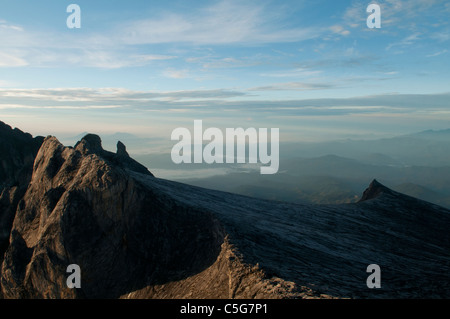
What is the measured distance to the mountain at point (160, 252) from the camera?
18203 mm

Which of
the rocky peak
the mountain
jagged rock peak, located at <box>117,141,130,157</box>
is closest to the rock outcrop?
jagged rock peak, located at <box>117,141,130,157</box>

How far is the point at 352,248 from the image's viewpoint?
2794 cm

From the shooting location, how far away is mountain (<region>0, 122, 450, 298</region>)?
18203 millimetres

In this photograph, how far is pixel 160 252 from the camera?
2220 cm

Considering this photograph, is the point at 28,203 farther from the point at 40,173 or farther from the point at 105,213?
the point at 105,213

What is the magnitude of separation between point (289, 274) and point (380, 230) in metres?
23.8

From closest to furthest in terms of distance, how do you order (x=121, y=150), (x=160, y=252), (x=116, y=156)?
(x=160, y=252), (x=116, y=156), (x=121, y=150)

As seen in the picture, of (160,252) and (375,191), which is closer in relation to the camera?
(160,252)

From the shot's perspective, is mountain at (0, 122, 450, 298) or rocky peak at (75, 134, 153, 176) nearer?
mountain at (0, 122, 450, 298)

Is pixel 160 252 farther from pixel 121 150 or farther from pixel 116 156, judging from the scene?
pixel 121 150

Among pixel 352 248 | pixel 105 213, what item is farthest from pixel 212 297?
pixel 352 248

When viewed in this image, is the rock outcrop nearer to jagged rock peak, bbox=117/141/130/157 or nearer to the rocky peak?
jagged rock peak, bbox=117/141/130/157

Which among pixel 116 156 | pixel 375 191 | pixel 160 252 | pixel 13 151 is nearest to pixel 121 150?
pixel 116 156

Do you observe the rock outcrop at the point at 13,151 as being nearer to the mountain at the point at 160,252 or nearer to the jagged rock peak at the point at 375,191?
the mountain at the point at 160,252
